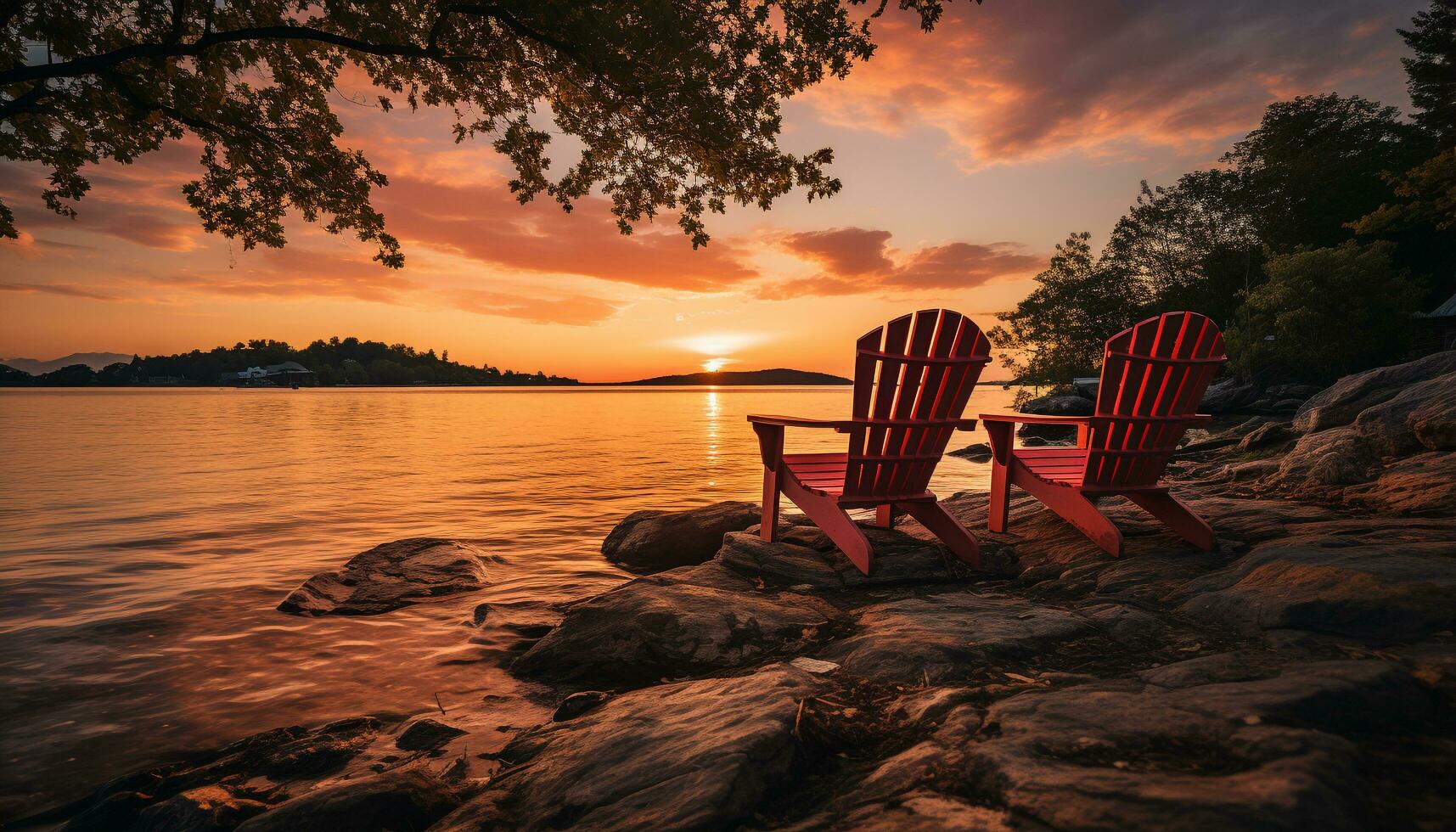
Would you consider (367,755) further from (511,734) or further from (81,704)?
(81,704)

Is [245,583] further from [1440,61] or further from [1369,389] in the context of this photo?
[1440,61]

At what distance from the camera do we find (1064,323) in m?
38.8

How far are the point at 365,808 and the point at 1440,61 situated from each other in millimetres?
47693

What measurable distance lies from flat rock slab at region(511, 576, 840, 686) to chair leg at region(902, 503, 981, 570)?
1.30 meters

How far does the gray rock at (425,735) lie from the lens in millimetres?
2971

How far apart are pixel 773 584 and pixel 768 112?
540 centimetres

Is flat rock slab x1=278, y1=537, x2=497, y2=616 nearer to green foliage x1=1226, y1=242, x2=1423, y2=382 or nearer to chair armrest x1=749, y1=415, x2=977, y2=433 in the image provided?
chair armrest x1=749, y1=415, x2=977, y2=433

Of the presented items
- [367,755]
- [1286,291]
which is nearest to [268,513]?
[367,755]

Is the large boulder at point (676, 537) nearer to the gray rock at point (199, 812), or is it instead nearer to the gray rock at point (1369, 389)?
the gray rock at point (199, 812)

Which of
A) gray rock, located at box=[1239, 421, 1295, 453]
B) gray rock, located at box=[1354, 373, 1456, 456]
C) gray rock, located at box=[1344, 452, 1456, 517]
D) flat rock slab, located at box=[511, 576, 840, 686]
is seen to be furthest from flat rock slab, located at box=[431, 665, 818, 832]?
gray rock, located at box=[1239, 421, 1295, 453]

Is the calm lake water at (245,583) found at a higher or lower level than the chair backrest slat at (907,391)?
lower

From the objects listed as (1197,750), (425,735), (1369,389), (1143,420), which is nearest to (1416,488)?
(1143,420)

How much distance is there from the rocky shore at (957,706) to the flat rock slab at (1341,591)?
0.02m

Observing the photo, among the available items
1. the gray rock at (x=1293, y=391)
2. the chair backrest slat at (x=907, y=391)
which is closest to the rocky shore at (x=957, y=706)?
the chair backrest slat at (x=907, y=391)
